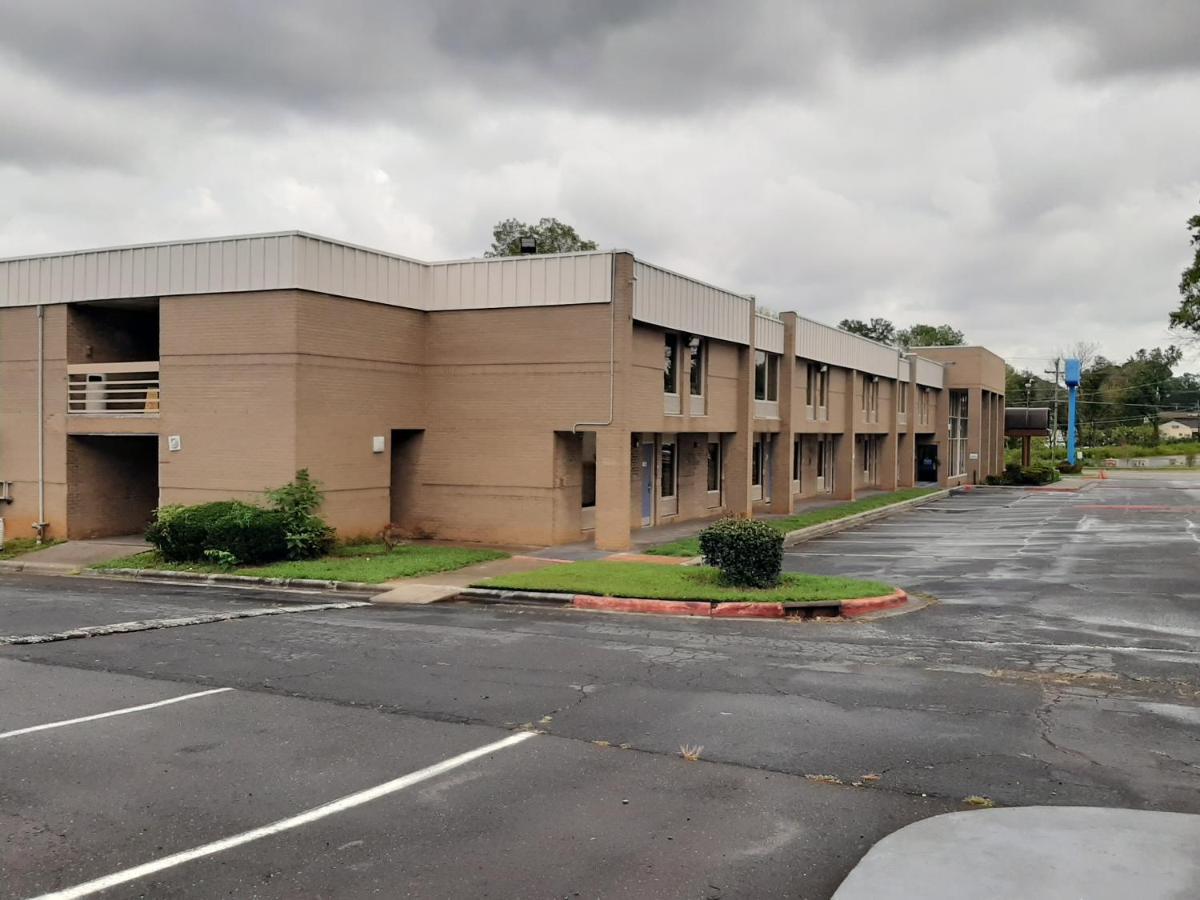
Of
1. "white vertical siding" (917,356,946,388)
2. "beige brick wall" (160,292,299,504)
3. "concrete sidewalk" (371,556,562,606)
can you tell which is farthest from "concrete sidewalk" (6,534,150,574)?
"white vertical siding" (917,356,946,388)

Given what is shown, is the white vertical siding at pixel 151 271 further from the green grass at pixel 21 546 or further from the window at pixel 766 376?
the window at pixel 766 376

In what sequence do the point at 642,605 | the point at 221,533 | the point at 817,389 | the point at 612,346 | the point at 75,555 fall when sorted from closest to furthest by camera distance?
1. the point at 642,605
2. the point at 221,533
3. the point at 612,346
4. the point at 75,555
5. the point at 817,389

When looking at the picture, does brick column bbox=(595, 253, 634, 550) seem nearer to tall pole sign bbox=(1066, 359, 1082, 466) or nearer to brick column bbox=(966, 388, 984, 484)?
brick column bbox=(966, 388, 984, 484)

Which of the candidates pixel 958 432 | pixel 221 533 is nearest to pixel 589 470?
pixel 221 533

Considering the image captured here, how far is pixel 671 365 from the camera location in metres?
26.5

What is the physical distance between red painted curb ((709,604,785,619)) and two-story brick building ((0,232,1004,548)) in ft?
24.2

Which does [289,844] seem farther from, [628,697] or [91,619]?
[91,619]

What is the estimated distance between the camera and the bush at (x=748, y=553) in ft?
54.0

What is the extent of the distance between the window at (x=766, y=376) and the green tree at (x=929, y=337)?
312 feet

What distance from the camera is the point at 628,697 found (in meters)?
9.79

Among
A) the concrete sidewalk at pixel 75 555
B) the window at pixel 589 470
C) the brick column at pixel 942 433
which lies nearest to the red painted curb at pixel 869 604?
the window at pixel 589 470

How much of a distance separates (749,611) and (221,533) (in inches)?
440

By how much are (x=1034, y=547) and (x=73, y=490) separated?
23800 mm

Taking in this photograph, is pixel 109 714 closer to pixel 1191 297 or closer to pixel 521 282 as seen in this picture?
pixel 521 282
